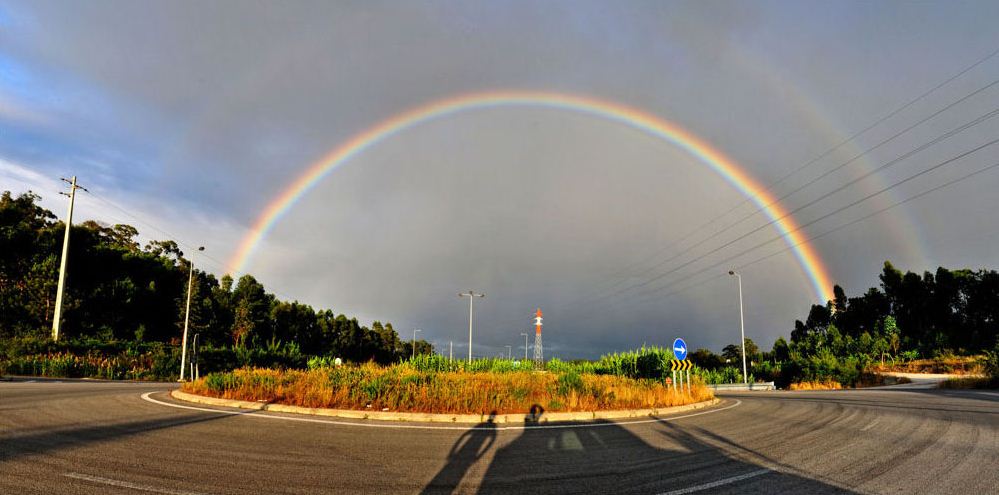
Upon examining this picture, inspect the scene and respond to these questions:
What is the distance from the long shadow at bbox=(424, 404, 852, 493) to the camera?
589cm

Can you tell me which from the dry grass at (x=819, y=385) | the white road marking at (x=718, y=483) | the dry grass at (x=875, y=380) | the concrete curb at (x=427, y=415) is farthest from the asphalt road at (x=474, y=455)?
the dry grass at (x=875, y=380)

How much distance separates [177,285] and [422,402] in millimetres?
58383

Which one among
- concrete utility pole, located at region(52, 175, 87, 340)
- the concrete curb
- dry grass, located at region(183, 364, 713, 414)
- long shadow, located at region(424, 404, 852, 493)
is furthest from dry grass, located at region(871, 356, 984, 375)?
concrete utility pole, located at region(52, 175, 87, 340)

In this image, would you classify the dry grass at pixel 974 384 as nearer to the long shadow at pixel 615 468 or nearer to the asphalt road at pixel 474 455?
the asphalt road at pixel 474 455

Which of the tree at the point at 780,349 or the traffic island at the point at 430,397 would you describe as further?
the tree at the point at 780,349

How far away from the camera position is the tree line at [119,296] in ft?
138

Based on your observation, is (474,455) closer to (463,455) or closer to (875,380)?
(463,455)

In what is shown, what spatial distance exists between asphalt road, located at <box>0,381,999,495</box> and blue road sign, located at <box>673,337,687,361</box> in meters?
8.42

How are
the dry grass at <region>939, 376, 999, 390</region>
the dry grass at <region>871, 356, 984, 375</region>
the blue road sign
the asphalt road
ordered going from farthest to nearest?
the dry grass at <region>871, 356, 984, 375</region>
the dry grass at <region>939, 376, 999, 390</region>
the blue road sign
the asphalt road

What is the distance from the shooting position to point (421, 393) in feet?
43.6

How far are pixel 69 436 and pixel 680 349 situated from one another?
1867 cm

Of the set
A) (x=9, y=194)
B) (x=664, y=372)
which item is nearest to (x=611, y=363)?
(x=664, y=372)

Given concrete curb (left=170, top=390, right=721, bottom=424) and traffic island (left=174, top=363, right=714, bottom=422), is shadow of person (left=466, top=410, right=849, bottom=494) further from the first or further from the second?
traffic island (left=174, top=363, right=714, bottom=422)

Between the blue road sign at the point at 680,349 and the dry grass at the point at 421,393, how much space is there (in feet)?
9.74
